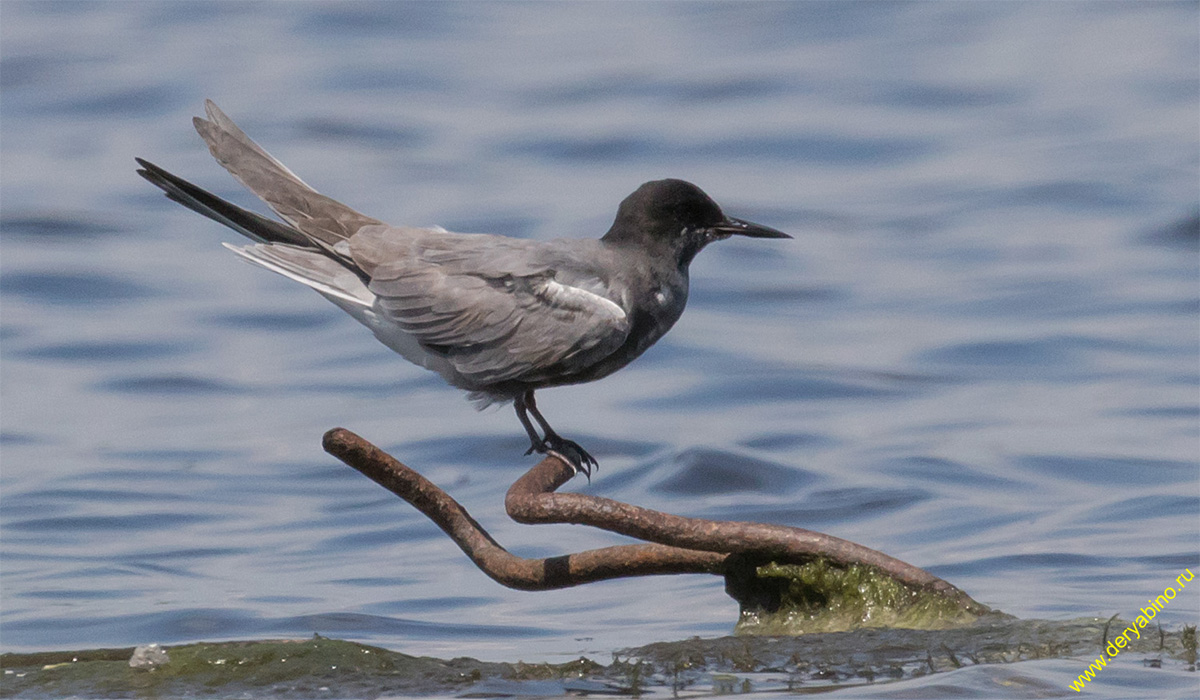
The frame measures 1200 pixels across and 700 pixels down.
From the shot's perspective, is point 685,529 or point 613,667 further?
point 613,667

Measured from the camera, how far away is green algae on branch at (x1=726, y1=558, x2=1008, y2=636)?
5.72 metres

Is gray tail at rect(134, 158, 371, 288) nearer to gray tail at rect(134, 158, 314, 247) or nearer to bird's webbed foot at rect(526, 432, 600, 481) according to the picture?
gray tail at rect(134, 158, 314, 247)

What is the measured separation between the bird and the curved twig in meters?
0.79

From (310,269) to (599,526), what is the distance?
1953 millimetres

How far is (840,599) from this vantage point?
5828 millimetres

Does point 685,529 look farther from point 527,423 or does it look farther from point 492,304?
point 492,304

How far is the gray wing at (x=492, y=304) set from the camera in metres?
6.34

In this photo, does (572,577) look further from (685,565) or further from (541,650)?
(541,650)

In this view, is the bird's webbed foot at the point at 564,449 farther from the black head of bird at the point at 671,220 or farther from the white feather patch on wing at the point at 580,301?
the black head of bird at the point at 671,220

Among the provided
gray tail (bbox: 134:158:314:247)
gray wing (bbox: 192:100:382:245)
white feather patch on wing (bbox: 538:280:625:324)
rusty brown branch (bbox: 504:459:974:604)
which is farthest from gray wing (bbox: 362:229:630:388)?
rusty brown branch (bbox: 504:459:974:604)

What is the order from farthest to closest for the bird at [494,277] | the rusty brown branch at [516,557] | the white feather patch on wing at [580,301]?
the bird at [494,277], the white feather patch on wing at [580,301], the rusty brown branch at [516,557]

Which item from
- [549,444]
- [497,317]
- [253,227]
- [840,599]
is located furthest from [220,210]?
[840,599]

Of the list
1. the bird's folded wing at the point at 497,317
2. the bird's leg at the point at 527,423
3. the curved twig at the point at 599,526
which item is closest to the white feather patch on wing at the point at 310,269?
the bird's folded wing at the point at 497,317

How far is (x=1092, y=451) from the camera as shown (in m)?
11.2
